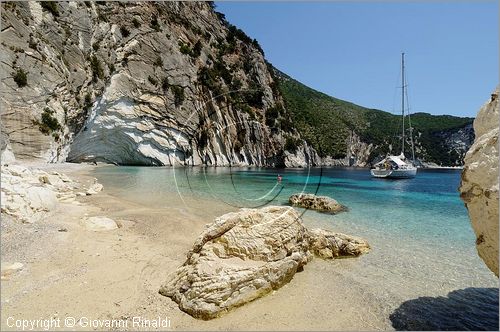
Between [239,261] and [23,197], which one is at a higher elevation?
[23,197]

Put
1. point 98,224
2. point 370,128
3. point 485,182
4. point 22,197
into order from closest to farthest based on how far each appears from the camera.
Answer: point 485,182, point 22,197, point 98,224, point 370,128

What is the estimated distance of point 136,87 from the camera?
2079 inches

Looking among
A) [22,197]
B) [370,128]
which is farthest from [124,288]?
[370,128]

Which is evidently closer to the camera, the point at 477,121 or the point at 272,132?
the point at 477,121

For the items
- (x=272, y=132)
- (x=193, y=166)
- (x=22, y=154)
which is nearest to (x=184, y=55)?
(x=193, y=166)

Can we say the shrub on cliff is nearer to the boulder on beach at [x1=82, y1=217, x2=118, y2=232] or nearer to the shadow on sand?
the boulder on beach at [x1=82, y1=217, x2=118, y2=232]

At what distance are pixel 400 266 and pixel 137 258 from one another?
7.71m

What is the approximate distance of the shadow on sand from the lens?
558cm

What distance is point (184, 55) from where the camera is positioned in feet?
208

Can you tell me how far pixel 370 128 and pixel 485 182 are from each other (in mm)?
159520

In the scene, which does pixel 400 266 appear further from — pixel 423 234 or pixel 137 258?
pixel 137 258

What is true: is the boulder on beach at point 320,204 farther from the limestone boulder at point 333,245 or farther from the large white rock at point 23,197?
the large white rock at point 23,197

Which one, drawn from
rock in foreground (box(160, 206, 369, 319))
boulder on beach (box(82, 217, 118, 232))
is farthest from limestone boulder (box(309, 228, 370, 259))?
boulder on beach (box(82, 217, 118, 232))

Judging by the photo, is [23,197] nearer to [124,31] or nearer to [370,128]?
[124,31]
